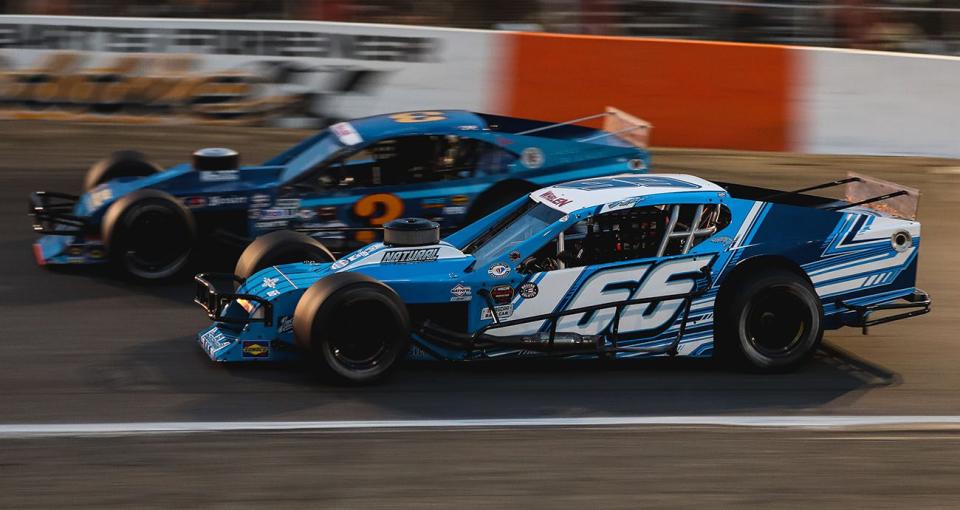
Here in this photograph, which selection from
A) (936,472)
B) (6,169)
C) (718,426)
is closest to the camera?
(936,472)

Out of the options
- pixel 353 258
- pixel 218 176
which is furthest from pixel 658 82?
pixel 353 258

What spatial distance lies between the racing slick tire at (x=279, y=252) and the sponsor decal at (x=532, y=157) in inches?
105

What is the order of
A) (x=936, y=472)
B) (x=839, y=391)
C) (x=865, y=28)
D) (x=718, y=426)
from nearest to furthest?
(x=936, y=472) < (x=718, y=426) < (x=839, y=391) < (x=865, y=28)

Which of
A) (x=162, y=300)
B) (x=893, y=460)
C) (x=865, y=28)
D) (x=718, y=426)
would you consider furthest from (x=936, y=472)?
(x=865, y=28)

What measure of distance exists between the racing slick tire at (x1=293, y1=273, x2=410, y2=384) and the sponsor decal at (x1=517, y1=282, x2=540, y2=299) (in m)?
0.71

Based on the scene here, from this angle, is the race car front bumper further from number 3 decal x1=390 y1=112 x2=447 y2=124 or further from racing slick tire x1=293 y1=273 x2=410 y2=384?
racing slick tire x1=293 y1=273 x2=410 y2=384

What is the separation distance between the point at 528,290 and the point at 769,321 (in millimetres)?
1514

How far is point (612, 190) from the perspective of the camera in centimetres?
825

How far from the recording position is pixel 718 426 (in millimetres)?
7160

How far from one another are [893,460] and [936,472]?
0.22 metres

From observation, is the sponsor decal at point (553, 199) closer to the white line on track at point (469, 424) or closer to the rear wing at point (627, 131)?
the white line on track at point (469, 424)

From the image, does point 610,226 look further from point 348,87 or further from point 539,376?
point 348,87

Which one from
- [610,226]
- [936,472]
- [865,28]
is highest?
[865,28]

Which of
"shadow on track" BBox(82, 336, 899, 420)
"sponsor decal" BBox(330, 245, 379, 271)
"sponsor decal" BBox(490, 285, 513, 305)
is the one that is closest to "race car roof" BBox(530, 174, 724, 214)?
"sponsor decal" BBox(490, 285, 513, 305)
